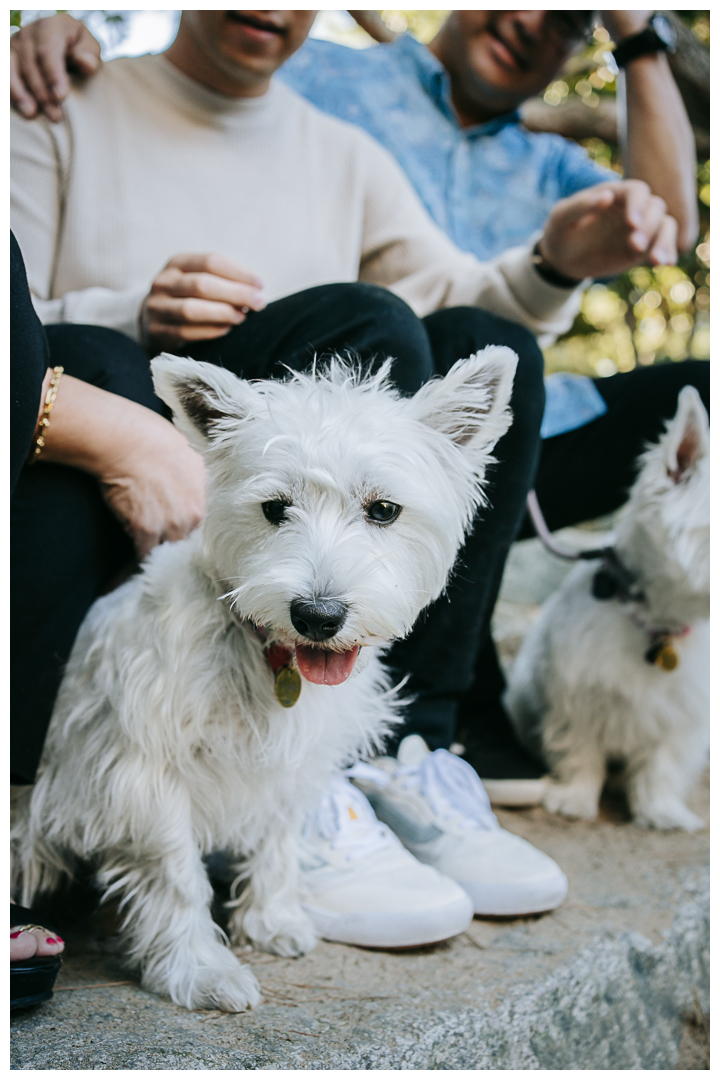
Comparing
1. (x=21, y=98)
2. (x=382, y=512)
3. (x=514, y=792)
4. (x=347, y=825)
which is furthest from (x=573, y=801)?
(x=21, y=98)

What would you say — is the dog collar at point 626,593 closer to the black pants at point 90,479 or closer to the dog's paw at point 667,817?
the dog's paw at point 667,817

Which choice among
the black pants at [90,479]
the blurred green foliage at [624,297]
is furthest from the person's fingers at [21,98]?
the blurred green foliage at [624,297]

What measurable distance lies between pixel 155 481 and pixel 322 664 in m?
0.58

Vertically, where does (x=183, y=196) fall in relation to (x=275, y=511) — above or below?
above

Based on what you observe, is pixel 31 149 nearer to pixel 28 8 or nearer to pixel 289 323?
pixel 28 8

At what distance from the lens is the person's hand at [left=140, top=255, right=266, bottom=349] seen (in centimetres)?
146

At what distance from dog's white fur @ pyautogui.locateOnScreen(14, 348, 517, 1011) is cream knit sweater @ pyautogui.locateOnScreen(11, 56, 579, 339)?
64 cm

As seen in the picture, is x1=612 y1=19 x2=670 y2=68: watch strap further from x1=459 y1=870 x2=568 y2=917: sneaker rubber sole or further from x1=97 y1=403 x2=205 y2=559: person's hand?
x1=459 y1=870 x2=568 y2=917: sneaker rubber sole

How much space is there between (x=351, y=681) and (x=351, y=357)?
2.11ft

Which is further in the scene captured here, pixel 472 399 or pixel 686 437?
pixel 686 437

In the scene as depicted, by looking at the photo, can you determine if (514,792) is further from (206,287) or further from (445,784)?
(206,287)

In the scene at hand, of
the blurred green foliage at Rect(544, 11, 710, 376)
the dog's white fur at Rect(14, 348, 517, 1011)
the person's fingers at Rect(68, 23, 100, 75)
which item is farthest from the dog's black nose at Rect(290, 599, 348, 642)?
the blurred green foliage at Rect(544, 11, 710, 376)

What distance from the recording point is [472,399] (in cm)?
123

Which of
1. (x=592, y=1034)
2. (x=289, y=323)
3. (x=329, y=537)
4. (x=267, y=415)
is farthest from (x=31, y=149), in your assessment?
(x=592, y=1034)
